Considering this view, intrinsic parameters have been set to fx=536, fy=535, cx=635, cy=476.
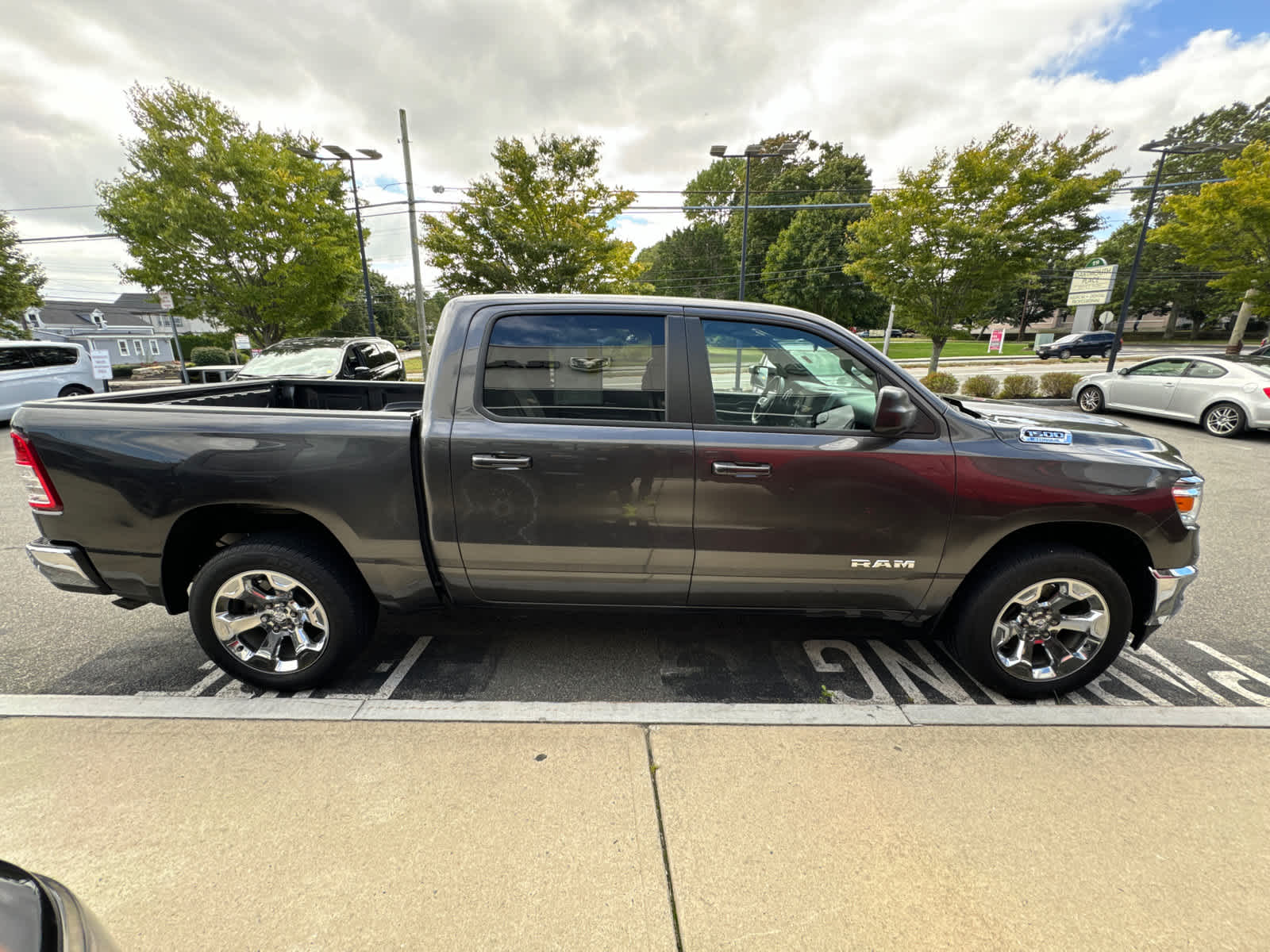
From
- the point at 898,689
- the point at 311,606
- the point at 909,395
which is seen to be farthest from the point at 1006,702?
the point at 311,606

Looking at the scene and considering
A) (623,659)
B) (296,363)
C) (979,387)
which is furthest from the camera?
(979,387)

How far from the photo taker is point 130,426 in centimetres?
247

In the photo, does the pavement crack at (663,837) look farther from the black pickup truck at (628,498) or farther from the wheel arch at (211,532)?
the wheel arch at (211,532)

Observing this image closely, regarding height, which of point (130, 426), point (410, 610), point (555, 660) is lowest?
point (555, 660)

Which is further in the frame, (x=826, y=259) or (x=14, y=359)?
(x=826, y=259)

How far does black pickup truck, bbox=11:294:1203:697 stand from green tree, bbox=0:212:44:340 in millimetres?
23763

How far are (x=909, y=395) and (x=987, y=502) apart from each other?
610 millimetres

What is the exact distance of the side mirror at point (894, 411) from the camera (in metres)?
2.31

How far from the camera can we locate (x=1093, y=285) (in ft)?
55.8

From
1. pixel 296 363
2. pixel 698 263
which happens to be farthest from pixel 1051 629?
pixel 698 263

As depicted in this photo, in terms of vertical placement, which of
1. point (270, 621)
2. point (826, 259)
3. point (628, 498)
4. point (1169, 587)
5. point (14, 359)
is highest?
point (826, 259)

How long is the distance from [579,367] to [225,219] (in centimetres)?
1454

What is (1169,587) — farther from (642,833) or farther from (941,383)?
(941,383)

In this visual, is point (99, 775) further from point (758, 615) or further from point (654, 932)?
point (758, 615)
